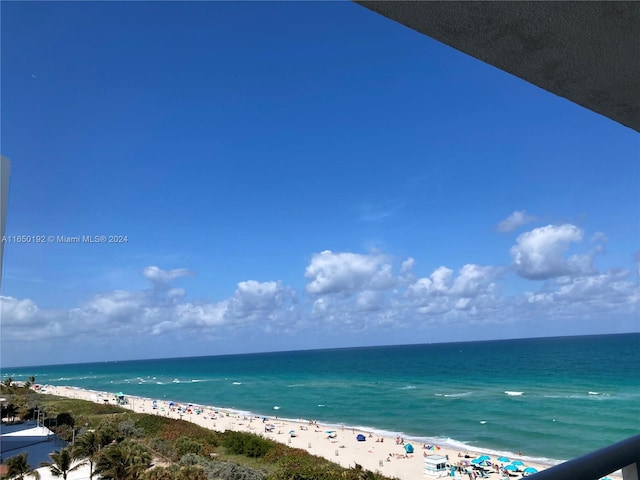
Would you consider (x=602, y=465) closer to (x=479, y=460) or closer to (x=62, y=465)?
(x=62, y=465)

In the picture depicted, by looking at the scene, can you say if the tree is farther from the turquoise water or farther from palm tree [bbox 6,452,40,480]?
the turquoise water

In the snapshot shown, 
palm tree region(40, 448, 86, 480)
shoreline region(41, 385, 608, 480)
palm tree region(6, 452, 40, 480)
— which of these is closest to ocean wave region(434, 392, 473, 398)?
shoreline region(41, 385, 608, 480)

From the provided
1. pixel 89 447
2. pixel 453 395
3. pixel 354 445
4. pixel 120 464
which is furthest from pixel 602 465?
pixel 453 395

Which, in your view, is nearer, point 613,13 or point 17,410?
point 613,13

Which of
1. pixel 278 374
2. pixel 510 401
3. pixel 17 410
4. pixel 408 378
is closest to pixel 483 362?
pixel 408 378

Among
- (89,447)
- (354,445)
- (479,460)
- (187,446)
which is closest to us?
(89,447)

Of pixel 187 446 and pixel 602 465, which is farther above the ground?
pixel 602 465

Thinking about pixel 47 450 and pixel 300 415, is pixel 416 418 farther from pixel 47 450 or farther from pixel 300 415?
pixel 47 450
